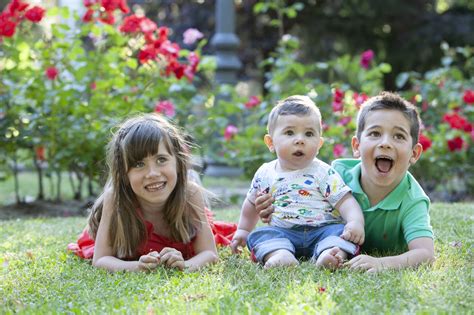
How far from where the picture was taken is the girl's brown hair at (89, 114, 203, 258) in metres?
3.18

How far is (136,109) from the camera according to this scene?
18.4 feet

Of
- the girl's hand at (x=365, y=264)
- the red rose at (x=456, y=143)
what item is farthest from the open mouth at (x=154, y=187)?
the red rose at (x=456, y=143)

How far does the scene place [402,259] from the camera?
9.75ft

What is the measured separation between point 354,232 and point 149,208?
0.99 m

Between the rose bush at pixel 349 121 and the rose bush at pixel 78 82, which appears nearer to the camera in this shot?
the rose bush at pixel 78 82

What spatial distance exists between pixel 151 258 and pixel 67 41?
11.2 feet

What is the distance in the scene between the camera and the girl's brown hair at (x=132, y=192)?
3.18 metres

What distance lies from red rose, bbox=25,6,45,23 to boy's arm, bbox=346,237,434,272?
11.4ft

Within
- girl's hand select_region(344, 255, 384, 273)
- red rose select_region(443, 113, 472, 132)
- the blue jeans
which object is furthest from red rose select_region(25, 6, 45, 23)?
red rose select_region(443, 113, 472, 132)

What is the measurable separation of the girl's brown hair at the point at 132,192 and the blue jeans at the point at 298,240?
0.32m

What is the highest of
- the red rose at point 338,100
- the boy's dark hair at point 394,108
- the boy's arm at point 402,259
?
the red rose at point 338,100

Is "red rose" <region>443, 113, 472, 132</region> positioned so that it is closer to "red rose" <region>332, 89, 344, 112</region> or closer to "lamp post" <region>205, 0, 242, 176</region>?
"red rose" <region>332, 89, 344, 112</region>

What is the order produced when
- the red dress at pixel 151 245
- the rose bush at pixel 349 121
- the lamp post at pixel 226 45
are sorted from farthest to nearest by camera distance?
the lamp post at pixel 226 45
the rose bush at pixel 349 121
the red dress at pixel 151 245

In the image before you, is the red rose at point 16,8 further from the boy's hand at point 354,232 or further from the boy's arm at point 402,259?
the boy's arm at point 402,259
